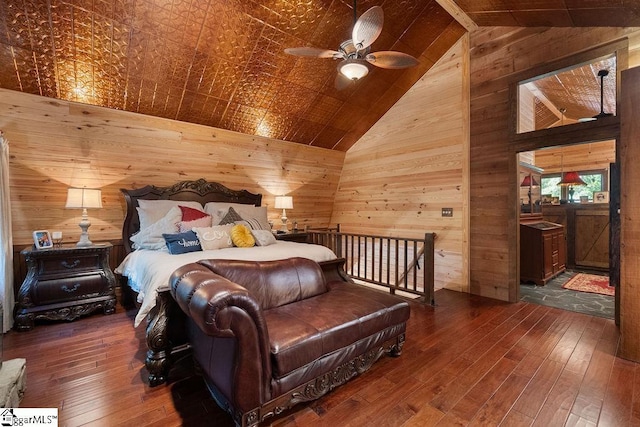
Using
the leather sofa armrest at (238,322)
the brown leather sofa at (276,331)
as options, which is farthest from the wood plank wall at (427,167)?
the leather sofa armrest at (238,322)

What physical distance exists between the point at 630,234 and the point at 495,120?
6.53ft

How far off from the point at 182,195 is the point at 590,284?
606 cm

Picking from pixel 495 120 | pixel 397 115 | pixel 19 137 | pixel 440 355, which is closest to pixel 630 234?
pixel 440 355

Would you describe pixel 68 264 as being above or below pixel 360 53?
below

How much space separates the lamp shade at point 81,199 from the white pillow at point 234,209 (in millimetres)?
1243

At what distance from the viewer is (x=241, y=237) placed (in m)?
3.25

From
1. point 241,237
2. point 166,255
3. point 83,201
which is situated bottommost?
point 166,255

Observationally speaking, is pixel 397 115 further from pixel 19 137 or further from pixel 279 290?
pixel 19 137

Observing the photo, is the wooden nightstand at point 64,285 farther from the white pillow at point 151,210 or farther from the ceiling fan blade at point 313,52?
the ceiling fan blade at point 313,52

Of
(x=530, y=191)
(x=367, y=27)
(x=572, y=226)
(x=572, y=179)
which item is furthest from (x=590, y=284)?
(x=367, y=27)

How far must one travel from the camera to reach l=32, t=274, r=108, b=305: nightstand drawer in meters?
2.81

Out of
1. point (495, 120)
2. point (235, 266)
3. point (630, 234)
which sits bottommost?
point (235, 266)

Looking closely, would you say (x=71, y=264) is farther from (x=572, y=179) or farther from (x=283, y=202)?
(x=572, y=179)

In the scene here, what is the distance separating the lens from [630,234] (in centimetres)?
214
